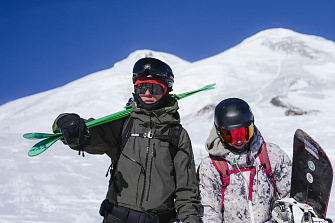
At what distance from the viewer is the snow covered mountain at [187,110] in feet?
23.7

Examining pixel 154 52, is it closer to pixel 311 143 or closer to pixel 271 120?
pixel 271 120

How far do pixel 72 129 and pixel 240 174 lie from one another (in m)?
1.53

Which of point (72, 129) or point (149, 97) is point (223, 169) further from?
point (72, 129)

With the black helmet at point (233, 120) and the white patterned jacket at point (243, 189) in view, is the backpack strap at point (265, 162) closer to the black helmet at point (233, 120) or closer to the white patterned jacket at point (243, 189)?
the white patterned jacket at point (243, 189)

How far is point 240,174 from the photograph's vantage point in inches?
122

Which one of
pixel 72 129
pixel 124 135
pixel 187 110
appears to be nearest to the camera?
pixel 72 129

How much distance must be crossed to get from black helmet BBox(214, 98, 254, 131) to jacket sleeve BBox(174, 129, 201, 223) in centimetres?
37

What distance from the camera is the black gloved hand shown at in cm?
253

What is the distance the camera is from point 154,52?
297ft

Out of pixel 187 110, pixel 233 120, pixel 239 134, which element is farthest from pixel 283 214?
pixel 187 110

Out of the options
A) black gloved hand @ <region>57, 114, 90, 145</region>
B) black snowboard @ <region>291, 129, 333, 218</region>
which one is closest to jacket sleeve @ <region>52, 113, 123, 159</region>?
black gloved hand @ <region>57, 114, 90, 145</region>

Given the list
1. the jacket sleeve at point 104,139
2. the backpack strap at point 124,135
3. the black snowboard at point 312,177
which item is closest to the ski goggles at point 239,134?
the black snowboard at point 312,177

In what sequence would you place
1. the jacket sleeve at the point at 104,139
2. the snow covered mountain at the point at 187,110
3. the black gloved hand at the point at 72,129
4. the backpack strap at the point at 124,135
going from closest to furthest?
the black gloved hand at the point at 72,129 < the jacket sleeve at the point at 104,139 < the backpack strap at the point at 124,135 < the snow covered mountain at the point at 187,110

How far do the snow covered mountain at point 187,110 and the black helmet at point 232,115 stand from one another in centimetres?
379
